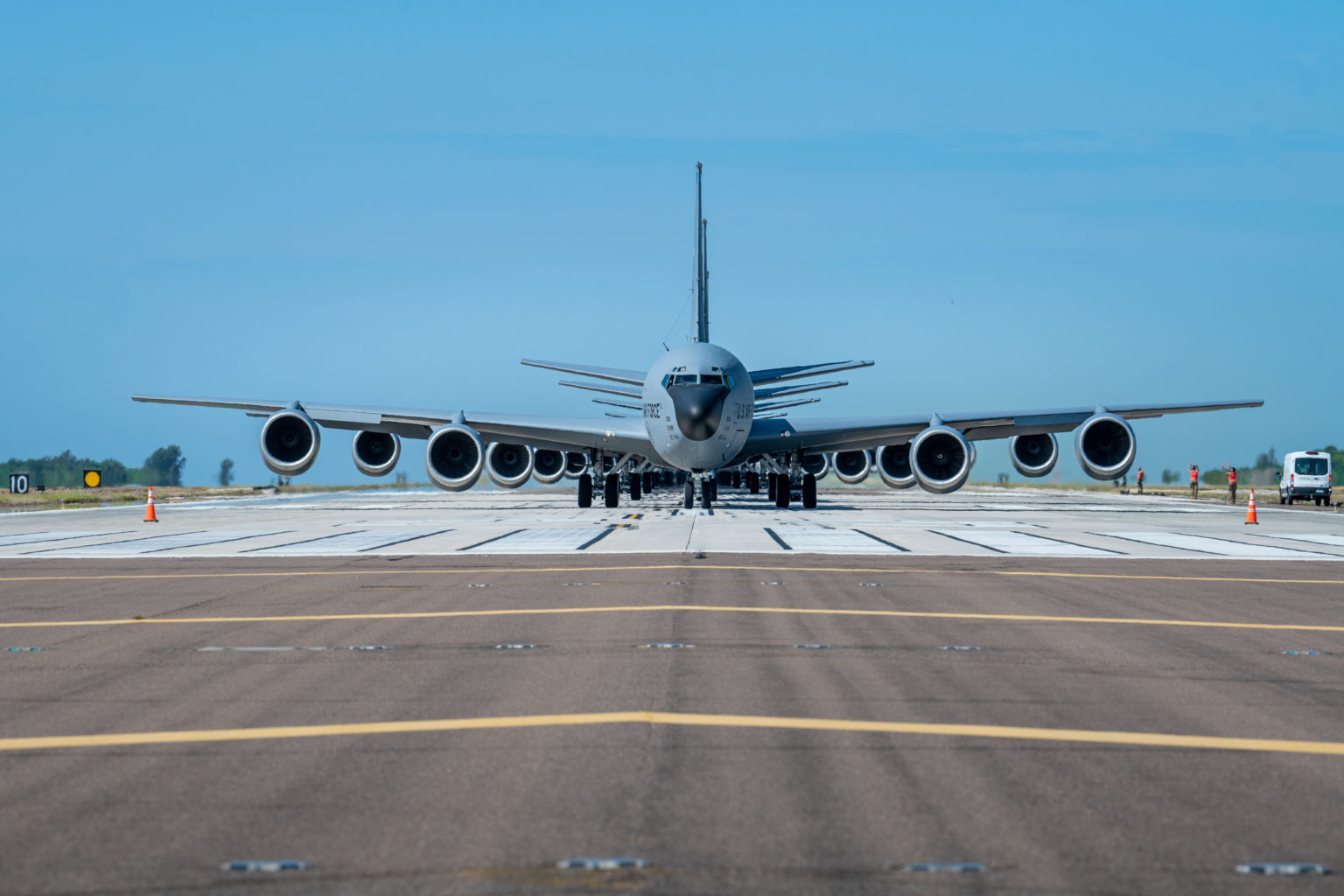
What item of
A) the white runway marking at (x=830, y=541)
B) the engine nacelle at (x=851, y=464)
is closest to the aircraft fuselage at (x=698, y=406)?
the white runway marking at (x=830, y=541)

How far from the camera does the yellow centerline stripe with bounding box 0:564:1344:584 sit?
14.3m

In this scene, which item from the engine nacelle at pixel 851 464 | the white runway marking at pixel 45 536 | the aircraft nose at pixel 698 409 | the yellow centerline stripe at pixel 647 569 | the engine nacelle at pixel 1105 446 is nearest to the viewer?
the yellow centerline stripe at pixel 647 569

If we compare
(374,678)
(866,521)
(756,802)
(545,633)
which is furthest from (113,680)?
(866,521)

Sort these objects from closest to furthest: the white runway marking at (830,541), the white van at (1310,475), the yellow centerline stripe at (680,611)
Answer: the yellow centerline stripe at (680,611)
the white runway marking at (830,541)
the white van at (1310,475)

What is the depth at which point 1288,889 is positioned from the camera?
12.4 ft

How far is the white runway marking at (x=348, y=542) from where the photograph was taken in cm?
1870

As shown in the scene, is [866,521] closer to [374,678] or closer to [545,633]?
[545,633]

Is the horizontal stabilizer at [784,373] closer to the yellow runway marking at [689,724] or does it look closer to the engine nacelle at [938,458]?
the engine nacelle at [938,458]

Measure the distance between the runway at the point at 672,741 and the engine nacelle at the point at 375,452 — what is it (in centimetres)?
2516

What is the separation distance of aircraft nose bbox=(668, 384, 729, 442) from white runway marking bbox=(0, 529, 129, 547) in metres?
13.2

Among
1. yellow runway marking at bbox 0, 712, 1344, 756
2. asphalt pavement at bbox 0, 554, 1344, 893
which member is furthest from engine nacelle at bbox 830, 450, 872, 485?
yellow runway marking at bbox 0, 712, 1344, 756

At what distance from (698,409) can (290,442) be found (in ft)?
37.7

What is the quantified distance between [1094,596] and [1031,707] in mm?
6164

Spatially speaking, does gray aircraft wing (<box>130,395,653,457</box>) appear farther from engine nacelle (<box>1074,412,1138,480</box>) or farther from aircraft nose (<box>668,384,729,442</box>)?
engine nacelle (<box>1074,412,1138,480</box>)
